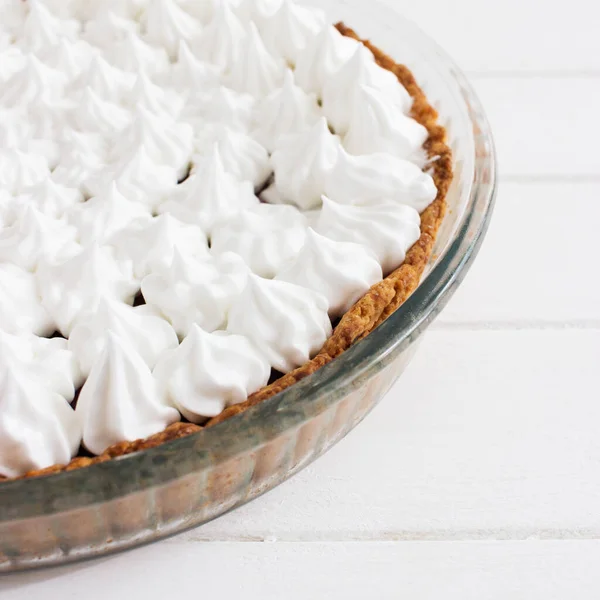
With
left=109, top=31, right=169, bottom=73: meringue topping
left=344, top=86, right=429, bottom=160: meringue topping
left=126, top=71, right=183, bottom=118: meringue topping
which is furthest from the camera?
left=109, top=31, right=169, bottom=73: meringue topping

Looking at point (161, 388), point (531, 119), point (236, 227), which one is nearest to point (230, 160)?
point (236, 227)

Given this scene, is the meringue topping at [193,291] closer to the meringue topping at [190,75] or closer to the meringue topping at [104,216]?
the meringue topping at [104,216]

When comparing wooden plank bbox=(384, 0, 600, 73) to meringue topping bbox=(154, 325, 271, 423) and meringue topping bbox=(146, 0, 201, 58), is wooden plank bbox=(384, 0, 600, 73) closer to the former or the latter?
meringue topping bbox=(146, 0, 201, 58)

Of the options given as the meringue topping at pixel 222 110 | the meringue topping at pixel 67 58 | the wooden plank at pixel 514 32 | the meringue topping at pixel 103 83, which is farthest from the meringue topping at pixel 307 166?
the wooden plank at pixel 514 32

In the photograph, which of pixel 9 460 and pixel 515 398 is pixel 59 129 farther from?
pixel 515 398

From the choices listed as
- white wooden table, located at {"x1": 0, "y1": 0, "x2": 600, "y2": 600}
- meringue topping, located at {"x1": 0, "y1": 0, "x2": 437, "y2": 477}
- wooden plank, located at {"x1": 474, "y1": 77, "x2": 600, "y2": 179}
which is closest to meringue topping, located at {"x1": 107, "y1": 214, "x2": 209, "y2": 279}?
meringue topping, located at {"x1": 0, "y1": 0, "x2": 437, "y2": 477}

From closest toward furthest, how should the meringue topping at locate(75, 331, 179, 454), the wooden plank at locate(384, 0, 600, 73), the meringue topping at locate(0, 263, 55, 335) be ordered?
the meringue topping at locate(75, 331, 179, 454) → the meringue topping at locate(0, 263, 55, 335) → the wooden plank at locate(384, 0, 600, 73)
